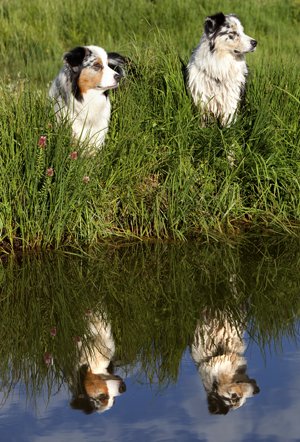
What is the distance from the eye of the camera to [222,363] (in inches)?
115

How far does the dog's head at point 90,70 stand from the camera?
500cm

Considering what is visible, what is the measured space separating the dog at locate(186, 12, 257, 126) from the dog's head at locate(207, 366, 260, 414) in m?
3.28

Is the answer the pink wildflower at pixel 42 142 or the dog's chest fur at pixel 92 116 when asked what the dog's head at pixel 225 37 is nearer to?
the dog's chest fur at pixel 92 116

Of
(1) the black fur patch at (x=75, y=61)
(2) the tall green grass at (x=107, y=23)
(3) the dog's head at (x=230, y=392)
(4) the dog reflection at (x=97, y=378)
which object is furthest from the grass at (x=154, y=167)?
(2) the tall green grass at (x=107, y=23)

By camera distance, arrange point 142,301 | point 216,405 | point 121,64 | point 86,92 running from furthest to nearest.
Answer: point 121,64 < point 86,92 < point 142,301 < point 216,405

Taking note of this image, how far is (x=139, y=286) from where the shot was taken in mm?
3984

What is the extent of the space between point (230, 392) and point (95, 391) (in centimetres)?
62

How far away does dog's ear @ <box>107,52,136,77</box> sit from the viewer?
5945mm

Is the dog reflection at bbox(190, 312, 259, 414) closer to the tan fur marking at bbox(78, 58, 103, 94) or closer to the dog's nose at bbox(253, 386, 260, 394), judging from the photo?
the dog's nose at bbox(253, 386, 260, 394)

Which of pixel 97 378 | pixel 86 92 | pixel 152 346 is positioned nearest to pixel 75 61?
pixel 86 92

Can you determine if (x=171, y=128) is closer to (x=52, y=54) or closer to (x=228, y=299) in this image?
(x=228, y=299)

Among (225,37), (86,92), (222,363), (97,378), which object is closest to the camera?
(97,378)

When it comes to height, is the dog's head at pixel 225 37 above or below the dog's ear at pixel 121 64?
above

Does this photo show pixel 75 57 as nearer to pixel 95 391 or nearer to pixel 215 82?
pixel 215 82
